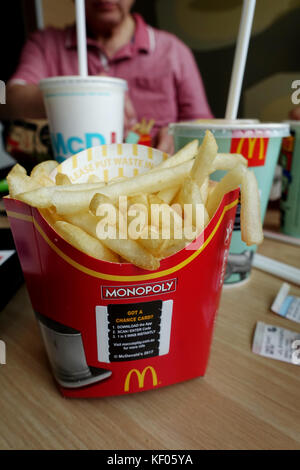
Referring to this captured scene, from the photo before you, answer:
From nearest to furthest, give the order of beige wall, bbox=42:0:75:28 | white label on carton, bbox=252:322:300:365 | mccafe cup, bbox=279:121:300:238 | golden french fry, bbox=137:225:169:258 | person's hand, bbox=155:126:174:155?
1. golden french fry, bbox=137:225:169:258
2. white label on carton, bbox=252:322:300:365
3. mccafe cup, bbox=279:121:300:238
4. person's hand, bbox=155:126:174:155
5. beige wall, bbox=42:0:75:28

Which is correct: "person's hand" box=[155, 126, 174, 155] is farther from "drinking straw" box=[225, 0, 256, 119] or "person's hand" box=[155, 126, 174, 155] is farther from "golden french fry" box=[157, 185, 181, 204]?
"golden french fry" box=[157, 185, 181, 204]

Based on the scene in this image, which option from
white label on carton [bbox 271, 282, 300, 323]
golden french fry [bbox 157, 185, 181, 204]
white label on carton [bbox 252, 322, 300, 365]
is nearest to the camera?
golden french fry [bbox 157, 185, 181, 204]

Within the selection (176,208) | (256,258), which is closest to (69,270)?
(176,208)

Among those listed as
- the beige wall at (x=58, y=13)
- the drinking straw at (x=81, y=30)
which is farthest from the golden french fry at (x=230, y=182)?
the beige wall at (x=58, y=13)

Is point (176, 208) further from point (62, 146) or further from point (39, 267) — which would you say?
point (62, 146)

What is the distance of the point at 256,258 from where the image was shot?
98 centimetres

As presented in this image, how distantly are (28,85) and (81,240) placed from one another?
1.77 m

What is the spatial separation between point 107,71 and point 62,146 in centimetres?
166

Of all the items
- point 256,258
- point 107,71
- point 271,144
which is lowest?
point 256,258

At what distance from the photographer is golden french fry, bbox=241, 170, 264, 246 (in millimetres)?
444

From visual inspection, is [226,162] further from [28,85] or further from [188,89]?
[188,89]

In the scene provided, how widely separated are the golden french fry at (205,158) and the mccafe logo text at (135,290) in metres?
0.15

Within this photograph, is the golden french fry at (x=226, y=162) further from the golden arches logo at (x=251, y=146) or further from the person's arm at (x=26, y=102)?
the person's arm at (x=26, y=102)

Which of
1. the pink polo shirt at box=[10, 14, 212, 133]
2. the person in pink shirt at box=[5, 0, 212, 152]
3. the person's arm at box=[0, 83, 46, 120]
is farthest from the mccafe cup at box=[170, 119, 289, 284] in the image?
the pink polo shirt at box=[10, 14, 212, 133]
